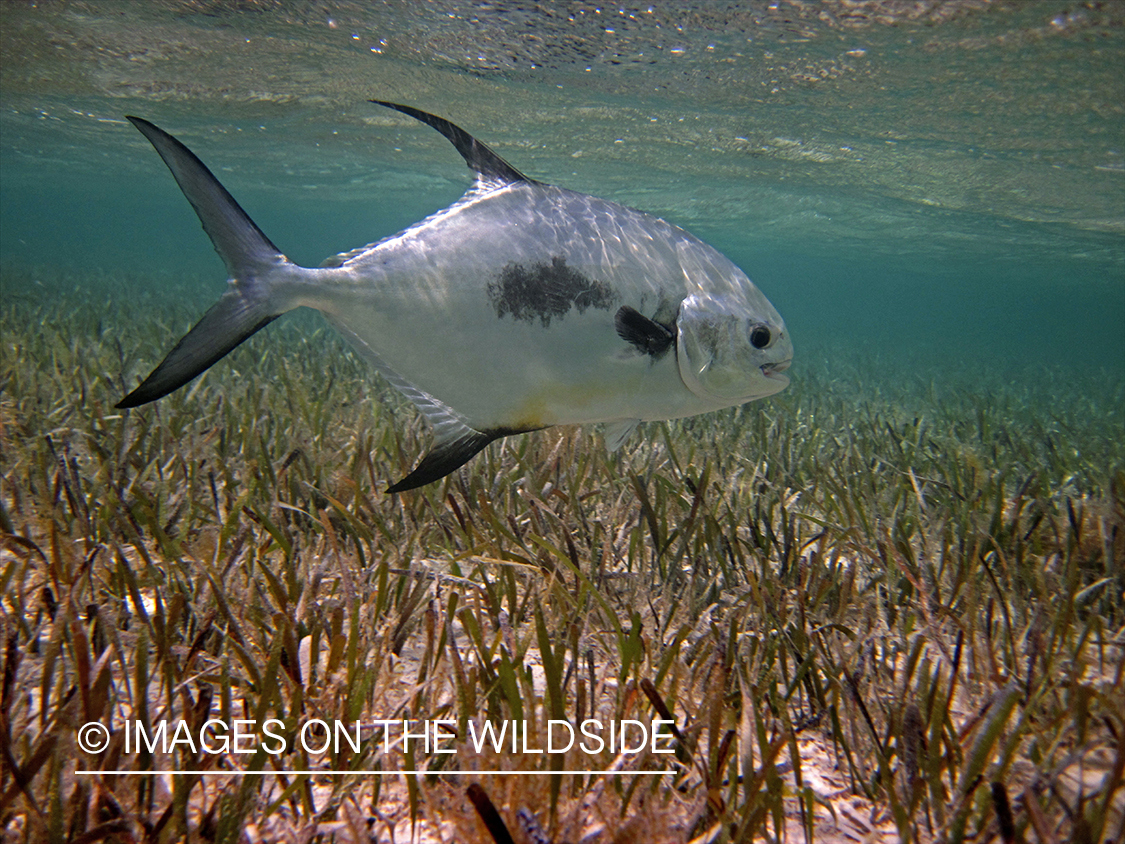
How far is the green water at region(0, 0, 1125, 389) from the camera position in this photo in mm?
10008

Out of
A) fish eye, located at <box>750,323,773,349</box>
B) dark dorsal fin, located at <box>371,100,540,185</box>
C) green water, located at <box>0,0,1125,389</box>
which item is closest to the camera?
fish eye, located at <box>750,323,773,349</box>

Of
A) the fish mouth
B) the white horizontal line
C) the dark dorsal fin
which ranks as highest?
the dark dorsal fin

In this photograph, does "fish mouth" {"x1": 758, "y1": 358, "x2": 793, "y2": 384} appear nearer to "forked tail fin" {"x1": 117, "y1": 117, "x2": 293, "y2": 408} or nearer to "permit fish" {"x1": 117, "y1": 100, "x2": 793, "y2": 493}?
"permit fish" {"x1": 117, "y1": 100, "x2": 793, "y2": 493}

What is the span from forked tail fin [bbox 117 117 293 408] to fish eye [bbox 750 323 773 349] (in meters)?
1.60

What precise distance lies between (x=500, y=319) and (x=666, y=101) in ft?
47.4

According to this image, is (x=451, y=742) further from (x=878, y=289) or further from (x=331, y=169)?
(x=878, y=289)

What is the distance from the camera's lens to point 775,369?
211 cm

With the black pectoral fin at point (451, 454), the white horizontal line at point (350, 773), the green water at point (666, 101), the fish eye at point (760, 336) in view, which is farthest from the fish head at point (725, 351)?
the green water at point (666, 101)

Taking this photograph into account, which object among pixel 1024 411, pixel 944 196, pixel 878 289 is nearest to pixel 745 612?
pixel 1024 411

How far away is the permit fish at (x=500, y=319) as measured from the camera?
1972 millimetres

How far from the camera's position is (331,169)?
28750 millimetres

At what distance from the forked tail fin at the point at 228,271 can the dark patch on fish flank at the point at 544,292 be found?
2.44 ft

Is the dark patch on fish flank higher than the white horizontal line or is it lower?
higher

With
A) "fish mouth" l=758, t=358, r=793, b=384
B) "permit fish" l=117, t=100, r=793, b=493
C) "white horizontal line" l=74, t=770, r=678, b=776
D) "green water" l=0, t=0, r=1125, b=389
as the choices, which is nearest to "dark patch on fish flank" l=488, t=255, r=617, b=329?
"permit fish" l=117, t=100, r=793, b=493
